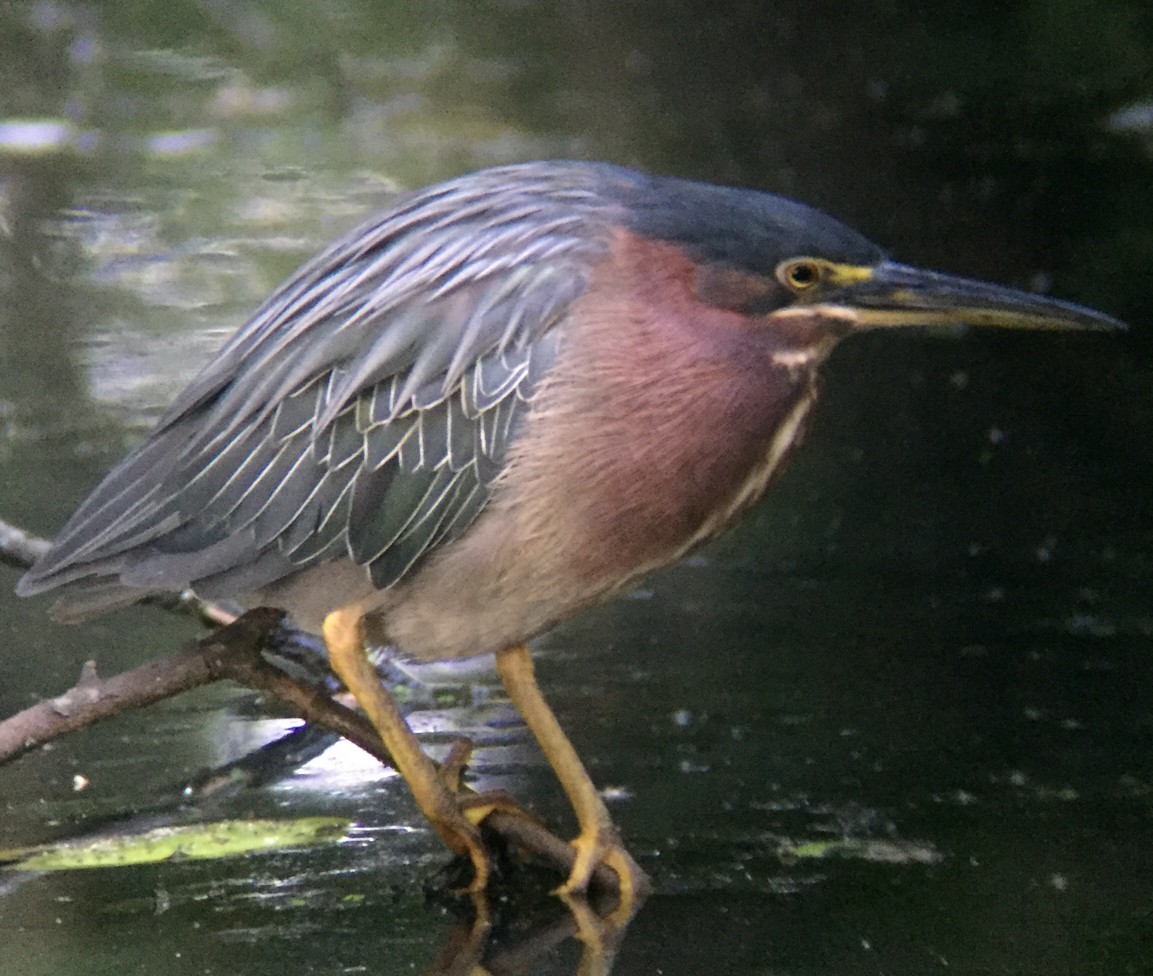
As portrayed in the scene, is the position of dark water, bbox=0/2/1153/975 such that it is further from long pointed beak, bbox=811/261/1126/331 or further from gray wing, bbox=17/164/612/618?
long pointed beak, bbox=811/261/1126/331

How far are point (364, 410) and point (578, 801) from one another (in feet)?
2.70

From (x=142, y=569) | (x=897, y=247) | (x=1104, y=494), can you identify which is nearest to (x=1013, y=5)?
(x=897, y=247)

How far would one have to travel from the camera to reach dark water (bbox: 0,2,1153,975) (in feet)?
10.1

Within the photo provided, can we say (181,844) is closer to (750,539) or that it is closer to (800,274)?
(800,274)

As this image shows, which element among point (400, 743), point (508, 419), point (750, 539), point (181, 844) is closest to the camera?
point (508, 419)

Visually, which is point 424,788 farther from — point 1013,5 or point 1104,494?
point 1013,5

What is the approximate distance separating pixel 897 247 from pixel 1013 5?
4.41 metres

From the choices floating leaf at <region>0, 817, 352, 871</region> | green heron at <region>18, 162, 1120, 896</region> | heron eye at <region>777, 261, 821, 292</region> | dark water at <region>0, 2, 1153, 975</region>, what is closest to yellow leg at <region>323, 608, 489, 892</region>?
green heron at <region>18, 162, 1120, 896</region>

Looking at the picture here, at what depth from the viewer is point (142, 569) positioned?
3199 mm

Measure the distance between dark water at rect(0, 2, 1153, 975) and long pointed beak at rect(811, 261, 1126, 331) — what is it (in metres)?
1.00

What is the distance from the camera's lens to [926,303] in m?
3.08

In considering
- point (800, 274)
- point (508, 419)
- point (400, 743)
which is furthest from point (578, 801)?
point (800, 274)

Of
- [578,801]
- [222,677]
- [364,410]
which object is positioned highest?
[364,410]

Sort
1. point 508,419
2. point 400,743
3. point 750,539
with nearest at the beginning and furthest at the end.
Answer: point 508,419 → point 400,743 → point 750,539
